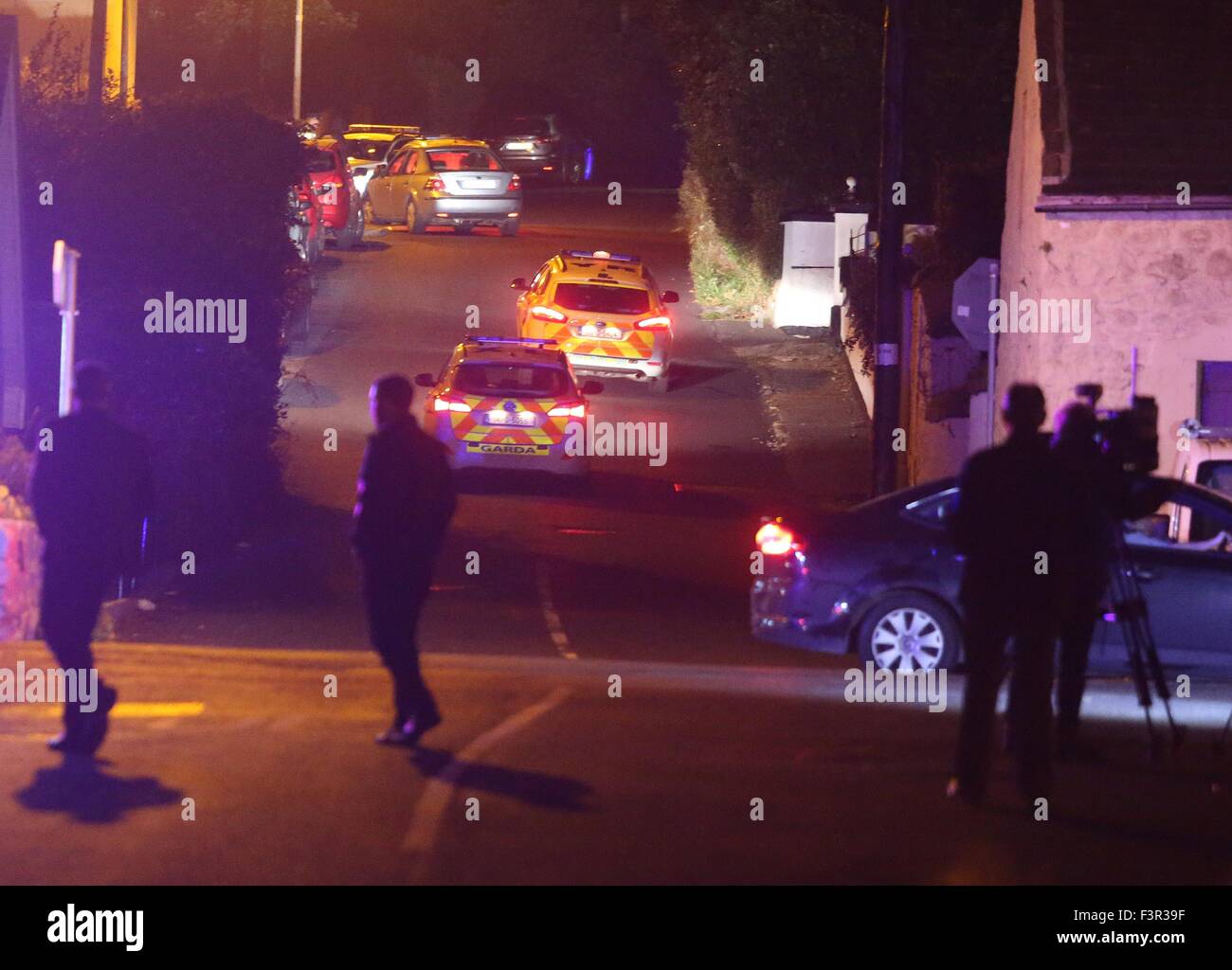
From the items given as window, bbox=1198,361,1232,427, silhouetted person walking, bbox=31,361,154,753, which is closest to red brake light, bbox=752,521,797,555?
silhouetted person walking, bbox=31,361,154,753

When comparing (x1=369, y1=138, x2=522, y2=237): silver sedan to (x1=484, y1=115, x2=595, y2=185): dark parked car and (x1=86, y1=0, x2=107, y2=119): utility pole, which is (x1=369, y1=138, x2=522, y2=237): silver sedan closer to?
(x1=484, y1=115, x2=595, y2=185): dark parked car

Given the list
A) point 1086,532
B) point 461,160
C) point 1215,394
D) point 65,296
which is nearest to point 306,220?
point 65,296

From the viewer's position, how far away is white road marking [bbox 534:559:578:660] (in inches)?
531

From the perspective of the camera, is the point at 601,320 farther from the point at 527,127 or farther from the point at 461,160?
the point at 527,127

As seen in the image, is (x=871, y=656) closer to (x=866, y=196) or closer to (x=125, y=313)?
(x=125, y=313)

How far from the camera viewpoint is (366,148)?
47.8 metres

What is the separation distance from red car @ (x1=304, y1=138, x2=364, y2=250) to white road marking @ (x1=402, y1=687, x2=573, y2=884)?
25.9 m

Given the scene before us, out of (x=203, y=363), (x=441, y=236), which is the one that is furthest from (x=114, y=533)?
(x=441, y=236)

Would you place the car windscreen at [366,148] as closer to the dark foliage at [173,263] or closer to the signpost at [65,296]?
the dark foliage at [173,263]

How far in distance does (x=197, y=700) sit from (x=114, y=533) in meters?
1.58

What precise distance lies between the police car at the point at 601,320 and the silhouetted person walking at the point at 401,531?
19.2m

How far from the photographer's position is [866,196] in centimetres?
3494
